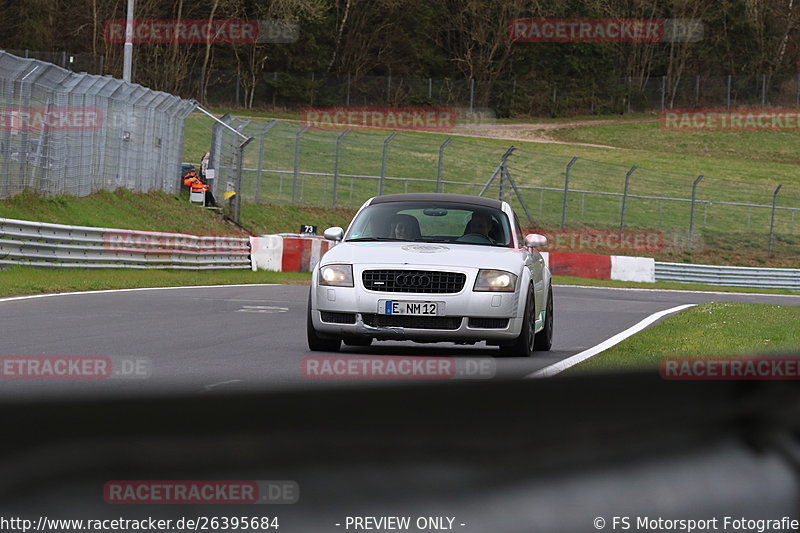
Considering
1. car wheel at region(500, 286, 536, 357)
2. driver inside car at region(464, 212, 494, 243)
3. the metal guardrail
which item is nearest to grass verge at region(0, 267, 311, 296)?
driver inside car at region(464, 212, 494, 243)

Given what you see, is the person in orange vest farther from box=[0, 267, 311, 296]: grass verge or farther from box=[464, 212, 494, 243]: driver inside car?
box=[464, 212, 494, 243]: driver inside car

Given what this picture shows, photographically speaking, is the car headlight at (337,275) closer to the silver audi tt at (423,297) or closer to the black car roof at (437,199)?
the silver audi tt at (423,297)

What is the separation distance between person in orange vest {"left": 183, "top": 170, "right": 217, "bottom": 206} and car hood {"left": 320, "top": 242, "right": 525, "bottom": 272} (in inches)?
991

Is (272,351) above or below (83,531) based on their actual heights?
below

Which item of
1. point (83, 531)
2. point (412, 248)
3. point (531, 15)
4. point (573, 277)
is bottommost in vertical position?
point (573, 277)

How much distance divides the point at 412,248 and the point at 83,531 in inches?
376

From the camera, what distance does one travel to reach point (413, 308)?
10445 mm

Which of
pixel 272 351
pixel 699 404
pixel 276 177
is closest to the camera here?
pixel 699 404

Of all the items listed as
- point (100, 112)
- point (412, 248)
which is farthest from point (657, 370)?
point (100, 112)

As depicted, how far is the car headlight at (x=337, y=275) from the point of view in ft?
34.8

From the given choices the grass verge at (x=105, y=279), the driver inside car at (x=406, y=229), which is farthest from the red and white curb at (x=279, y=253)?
the driver inside car at (x=406, y=229)

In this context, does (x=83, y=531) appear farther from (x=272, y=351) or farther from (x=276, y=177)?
(x=276, y=177)

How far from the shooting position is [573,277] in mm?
35812

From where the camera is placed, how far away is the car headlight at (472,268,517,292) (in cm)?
1055
